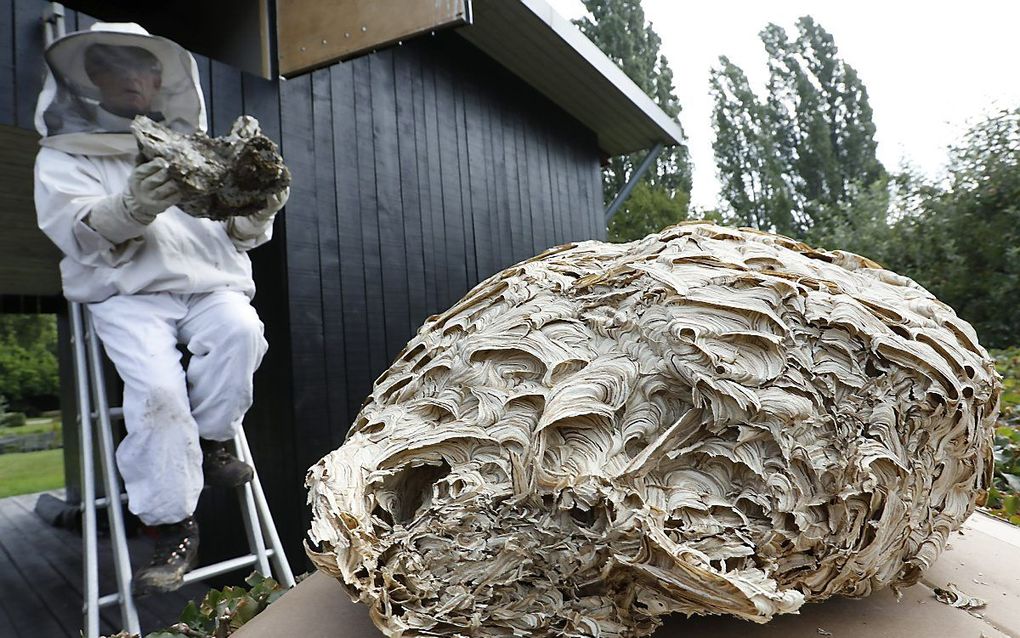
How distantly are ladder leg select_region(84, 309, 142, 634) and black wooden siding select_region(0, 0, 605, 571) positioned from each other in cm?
85

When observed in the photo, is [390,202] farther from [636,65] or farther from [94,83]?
[636,65]

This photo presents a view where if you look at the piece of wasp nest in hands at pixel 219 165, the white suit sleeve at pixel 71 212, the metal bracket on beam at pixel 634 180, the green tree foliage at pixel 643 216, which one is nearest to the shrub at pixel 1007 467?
the piece of wasp nest in hands at pixel 219 165

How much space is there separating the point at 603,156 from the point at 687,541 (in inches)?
249

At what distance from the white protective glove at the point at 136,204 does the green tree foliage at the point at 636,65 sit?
41.5ft

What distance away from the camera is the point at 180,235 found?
6.38ft

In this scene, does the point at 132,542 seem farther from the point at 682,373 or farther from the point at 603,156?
the point at 603,156

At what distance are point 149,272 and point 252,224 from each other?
1.13 ft

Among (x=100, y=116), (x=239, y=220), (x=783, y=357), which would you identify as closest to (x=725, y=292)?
(x=783, y=357)

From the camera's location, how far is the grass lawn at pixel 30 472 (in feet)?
22.6

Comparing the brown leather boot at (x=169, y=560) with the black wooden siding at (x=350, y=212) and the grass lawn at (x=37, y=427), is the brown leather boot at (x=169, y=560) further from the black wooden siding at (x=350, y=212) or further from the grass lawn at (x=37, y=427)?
the grass lawn at (x=37, y=427)

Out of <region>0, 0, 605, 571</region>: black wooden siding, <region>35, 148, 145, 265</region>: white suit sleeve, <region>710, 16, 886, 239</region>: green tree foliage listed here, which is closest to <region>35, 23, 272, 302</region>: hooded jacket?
<region>35, 148, 145, 265</region>: white suit sleeve

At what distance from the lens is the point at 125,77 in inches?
75.1

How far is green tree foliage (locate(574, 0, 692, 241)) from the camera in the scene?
15.0 m

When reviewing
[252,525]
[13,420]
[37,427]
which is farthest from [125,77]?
[37,427]
